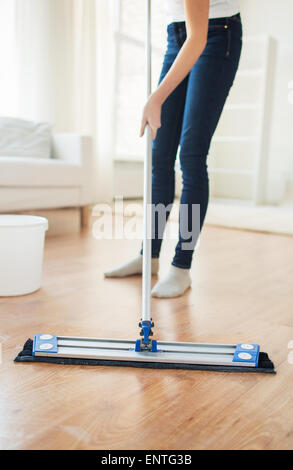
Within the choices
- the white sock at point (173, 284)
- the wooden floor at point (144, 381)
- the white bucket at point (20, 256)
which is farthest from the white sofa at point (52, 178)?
the white sock at point (173, 284)

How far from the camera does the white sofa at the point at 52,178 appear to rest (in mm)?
2264

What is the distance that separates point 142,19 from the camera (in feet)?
13.4

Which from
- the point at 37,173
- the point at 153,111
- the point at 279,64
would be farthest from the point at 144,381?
the point at 279,64

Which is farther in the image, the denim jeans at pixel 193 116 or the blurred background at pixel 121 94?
the blurred background at pixel 121 94

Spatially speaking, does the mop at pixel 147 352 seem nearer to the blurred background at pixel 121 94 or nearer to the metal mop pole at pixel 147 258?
the metal mop pole at pixel 147 258

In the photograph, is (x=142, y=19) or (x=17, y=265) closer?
(x=17, y=265)

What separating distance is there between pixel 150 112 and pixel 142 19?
11.6 feet

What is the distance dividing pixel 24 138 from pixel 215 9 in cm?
163

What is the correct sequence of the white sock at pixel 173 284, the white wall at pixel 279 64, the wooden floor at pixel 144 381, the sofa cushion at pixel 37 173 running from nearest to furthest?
the wooden floor at pixel 144 381
the white sock at pixel 173 284
the sofa cushion at pixel 37 173
the white wall at pixel 279 64

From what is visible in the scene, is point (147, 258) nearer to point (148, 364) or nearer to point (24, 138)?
point (148, 364)

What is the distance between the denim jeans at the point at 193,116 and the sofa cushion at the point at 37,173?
1019mm
